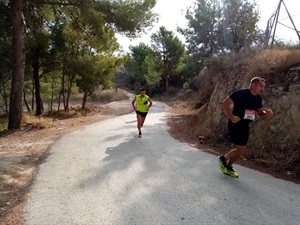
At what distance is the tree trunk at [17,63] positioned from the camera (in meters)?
12.9

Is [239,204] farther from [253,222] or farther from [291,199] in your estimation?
[291,199]

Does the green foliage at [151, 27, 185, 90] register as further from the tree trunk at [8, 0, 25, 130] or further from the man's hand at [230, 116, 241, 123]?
the man's hand at [230, 116, 241, 123]

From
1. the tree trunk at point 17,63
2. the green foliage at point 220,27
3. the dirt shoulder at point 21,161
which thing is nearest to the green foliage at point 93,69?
the green foliage at point 220,27

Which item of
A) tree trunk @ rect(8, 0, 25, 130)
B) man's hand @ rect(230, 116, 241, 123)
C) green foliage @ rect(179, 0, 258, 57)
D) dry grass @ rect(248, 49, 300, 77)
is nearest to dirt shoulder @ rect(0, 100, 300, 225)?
tree trunk @ rect(8, 0, 25, 130)

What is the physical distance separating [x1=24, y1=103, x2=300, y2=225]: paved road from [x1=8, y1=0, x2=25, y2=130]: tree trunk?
6.25m

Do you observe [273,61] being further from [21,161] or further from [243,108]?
[21,161]

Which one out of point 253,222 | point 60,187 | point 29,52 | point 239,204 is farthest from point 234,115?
point 29,52

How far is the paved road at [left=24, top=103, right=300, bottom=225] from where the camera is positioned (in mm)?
4312

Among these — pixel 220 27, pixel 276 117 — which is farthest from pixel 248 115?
pixel 220 27

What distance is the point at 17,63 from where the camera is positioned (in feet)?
43.4

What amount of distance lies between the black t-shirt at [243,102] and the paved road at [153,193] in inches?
53.2

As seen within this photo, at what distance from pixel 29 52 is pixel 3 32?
696cm

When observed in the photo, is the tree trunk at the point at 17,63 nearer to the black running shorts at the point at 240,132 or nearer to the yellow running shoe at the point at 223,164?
the yellow running shoe at the point at 223,164

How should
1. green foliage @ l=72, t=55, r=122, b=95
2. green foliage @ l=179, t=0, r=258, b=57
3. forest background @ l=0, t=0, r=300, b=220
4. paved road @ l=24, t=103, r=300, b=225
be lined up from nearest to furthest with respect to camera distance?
1. paved road @ l=24, t=103, r=300, b=225
2. forest background @ l=0, t=0, r=300, b=220
3. green foliage @ l=179, t=0, r=258, b=57
4. green foliage @ l=72, t=55, r=122, b=95
